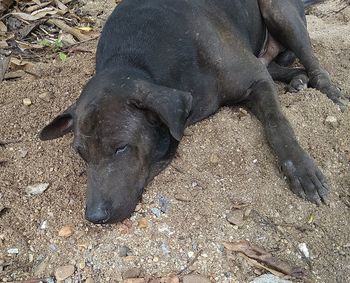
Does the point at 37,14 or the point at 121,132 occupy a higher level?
the point at 121,132

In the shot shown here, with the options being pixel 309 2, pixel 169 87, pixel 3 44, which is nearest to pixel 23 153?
pixel 169 87

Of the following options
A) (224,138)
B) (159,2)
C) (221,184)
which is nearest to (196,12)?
(159,2)

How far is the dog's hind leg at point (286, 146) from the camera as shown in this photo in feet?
11.6

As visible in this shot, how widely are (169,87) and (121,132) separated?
54cm

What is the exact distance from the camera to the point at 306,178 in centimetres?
355

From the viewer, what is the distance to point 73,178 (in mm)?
3641

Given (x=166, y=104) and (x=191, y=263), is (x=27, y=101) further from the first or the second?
(x=191, y=263)

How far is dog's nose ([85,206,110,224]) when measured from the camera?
122 inches

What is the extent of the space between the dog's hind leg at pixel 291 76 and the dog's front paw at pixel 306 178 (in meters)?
1.08

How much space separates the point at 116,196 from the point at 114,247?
0.27 m

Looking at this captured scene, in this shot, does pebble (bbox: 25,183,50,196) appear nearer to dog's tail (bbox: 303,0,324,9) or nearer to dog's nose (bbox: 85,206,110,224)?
dog's nose (bbox: 85,206,110,224)

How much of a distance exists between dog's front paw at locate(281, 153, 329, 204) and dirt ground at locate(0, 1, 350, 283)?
5cm

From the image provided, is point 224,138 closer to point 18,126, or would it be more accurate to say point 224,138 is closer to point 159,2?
point 159,2

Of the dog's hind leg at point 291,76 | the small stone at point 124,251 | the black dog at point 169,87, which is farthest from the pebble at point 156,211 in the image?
the dog's hind leg at point 291,76
